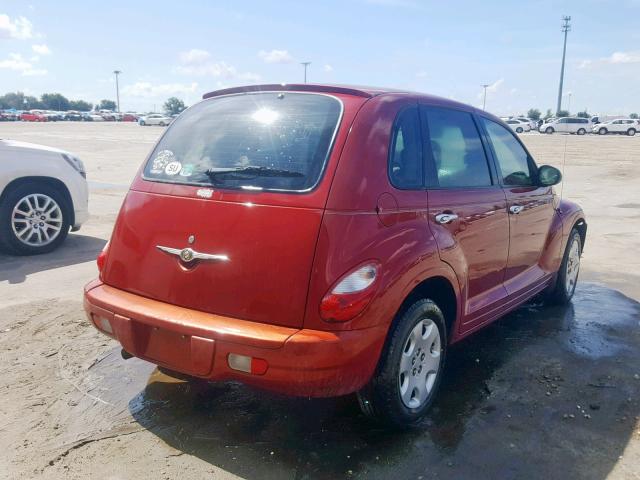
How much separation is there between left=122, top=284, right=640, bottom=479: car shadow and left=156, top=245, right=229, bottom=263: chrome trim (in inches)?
38.2

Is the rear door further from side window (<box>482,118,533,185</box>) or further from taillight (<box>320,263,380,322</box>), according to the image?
taillight (<box>320,263,380,322</box>)

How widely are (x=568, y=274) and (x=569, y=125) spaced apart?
184 ft

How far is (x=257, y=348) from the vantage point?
2.56 meters

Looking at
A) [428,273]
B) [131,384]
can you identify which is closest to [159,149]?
[131,384]

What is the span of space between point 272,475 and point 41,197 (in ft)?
17.7

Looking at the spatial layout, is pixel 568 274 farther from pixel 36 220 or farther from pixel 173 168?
pixel 36 220

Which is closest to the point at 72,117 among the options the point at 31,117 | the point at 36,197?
the point at 31,117

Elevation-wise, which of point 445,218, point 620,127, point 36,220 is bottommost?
point 36,220

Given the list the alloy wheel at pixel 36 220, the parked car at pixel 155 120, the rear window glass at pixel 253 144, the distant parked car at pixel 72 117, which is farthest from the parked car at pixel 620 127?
the distant parked car at pixel 72 117

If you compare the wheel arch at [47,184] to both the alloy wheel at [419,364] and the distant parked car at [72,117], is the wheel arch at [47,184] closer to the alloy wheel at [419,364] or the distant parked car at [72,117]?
the alloy wheel at [419,364]

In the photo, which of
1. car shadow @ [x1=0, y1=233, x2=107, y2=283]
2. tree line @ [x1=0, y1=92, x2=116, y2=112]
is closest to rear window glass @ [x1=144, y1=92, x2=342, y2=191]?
car shadow @ [x1=0, y1=233, x2=107, y2=283]

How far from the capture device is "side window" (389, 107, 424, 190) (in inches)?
118

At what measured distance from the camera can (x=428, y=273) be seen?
9.82ft

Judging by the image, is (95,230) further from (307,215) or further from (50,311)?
(307,215)
